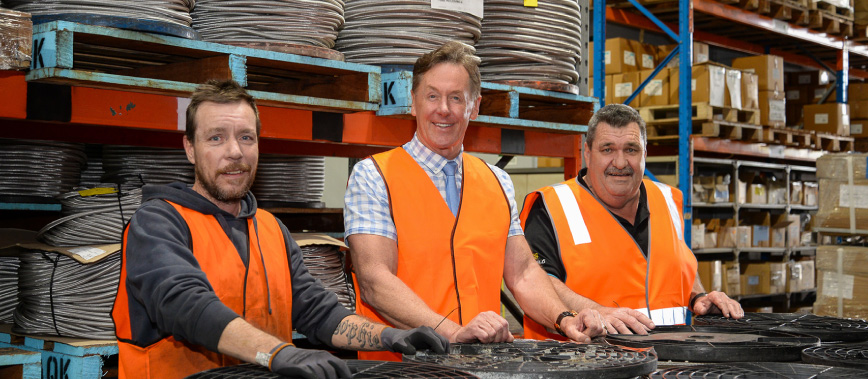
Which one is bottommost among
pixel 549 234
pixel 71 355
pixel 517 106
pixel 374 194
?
pixel 71 355

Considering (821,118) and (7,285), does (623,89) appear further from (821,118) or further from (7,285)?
(7,285)

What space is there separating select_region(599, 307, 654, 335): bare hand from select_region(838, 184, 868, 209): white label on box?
17.7ft

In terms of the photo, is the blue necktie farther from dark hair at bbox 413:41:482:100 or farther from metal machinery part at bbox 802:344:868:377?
metal machinery part at bbox 802:344:868:377

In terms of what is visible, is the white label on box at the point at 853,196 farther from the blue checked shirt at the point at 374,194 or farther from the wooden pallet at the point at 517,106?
the blue checked shirt at the point at 374,194

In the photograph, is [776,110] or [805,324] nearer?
[805,324]

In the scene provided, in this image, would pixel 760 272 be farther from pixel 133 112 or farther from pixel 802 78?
pixel 133 112

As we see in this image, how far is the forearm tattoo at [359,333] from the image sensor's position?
108 inches

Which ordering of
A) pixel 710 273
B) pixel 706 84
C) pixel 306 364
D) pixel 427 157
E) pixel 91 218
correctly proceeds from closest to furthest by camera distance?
pixel 306 364 < pixel 427 157 < pixel 91 218 < pixel 706 84 < pixel 710 273

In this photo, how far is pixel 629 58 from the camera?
9859 mm

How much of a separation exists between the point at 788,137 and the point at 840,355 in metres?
8.96

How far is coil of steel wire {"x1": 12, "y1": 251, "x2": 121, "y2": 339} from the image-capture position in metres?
3.62

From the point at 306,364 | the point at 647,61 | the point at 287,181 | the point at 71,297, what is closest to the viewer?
the point at 306,364

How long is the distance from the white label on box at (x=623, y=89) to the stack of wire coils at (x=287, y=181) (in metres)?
5.00

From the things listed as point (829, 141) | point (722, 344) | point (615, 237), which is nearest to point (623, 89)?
point (829, 141)
